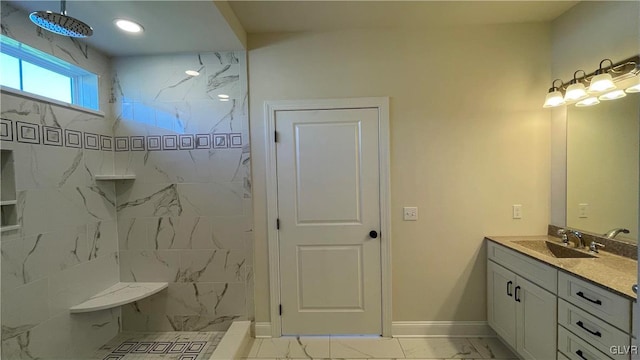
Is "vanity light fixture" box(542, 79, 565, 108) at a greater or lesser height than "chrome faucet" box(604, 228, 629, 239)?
greater

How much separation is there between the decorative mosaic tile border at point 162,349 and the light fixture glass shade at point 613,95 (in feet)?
11.4

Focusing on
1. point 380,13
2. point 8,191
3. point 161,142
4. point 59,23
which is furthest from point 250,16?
point 8,191

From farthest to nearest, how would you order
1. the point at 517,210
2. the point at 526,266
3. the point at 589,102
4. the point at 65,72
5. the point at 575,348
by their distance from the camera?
the point at 517,210 < the point at 65,72 < the point at 589,102 < the point at 526,266 < the point at 575,348

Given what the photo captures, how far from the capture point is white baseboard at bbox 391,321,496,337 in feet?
7.65

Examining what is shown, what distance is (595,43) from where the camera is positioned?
1895 mm

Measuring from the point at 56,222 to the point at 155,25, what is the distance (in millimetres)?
1548

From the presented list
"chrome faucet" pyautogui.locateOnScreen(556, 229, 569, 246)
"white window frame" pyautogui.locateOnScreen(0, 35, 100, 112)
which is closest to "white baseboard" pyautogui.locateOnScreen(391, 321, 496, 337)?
"chrome faucet" pyautogui.locateOnScreen(556, 229, 569, 246)

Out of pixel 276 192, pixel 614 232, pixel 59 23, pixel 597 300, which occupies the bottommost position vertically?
pixel 597 300

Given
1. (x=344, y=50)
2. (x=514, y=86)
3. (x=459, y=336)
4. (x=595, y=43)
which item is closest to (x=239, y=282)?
(x=459, y=336)

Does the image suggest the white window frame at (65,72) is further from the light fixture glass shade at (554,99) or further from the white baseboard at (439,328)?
the light fixture glass shade at (554,99)

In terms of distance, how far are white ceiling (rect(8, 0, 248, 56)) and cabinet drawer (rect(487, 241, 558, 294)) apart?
2660 mm

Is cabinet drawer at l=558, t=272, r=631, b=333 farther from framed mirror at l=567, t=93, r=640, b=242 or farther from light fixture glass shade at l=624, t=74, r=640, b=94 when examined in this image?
light fixture glass shade at l=624, t=74, r=640, b=94

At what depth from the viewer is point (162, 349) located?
7.07ft

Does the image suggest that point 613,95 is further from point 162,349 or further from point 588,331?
point 162,349
